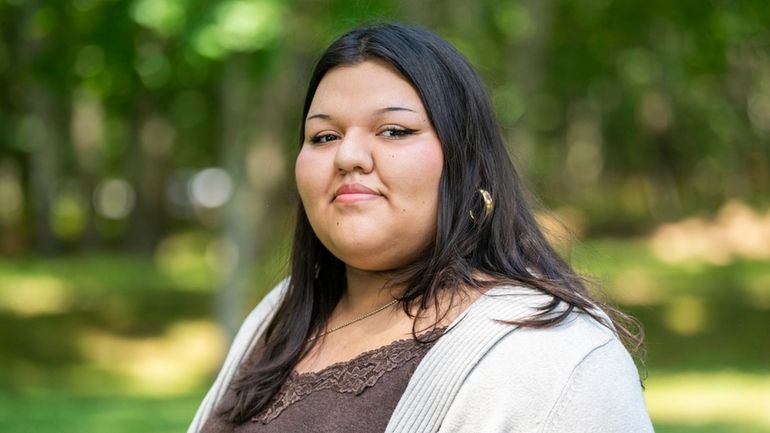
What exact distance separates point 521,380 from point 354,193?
1.61 feet

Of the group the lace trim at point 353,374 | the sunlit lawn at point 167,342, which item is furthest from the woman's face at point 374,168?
the sunlit lawn at point 167,342

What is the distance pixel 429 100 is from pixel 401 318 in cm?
42

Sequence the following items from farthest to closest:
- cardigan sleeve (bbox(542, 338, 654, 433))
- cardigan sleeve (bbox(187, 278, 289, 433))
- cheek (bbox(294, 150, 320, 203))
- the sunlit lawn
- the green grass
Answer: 1. the sunlit lawn
2. the green grass
3. cardigan sleeve (bbox(187, 278, 289, 433))
4. cheek (bbox(294, 150, 320, 203))
5. cardigan sleeve (bbox(542, 338, 654, 433))

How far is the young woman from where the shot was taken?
1920 mm

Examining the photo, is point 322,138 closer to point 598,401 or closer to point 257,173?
Answer: point 598,401

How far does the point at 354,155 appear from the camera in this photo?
213 cm

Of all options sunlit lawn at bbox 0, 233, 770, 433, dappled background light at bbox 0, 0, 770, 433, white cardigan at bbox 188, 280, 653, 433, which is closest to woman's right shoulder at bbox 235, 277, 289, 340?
dappled background light at bbox 0, 0, 770, 433

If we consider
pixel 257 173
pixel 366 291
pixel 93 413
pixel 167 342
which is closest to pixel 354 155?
pixel 366 291

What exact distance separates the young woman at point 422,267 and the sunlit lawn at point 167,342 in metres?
6.83

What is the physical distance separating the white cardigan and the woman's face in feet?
0.77

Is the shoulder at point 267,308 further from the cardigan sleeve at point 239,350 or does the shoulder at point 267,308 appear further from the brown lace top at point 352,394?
the brown lace top at point 352,394

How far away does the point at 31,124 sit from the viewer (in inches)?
773

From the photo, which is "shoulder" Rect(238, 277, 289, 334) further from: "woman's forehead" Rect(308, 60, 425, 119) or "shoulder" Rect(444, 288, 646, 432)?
"shoulder" Rect(444, 288, 646, 432)

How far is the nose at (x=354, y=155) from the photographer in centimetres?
212
